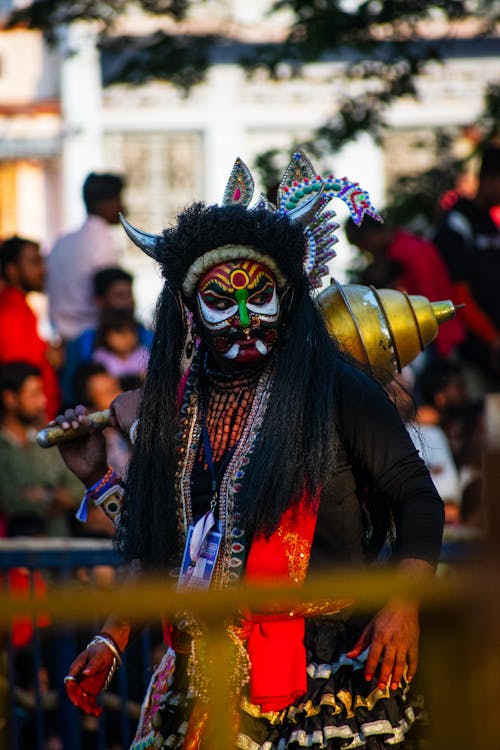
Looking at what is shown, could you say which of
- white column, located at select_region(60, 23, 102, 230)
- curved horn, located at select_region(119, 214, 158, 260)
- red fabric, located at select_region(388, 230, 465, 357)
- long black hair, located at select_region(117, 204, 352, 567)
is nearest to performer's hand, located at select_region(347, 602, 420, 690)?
long black hair, located at select_region(117, 204, 352, 567)

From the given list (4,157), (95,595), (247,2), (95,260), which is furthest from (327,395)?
(4,157)

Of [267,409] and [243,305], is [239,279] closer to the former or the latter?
[243,305]

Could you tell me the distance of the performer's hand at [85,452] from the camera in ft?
14.0

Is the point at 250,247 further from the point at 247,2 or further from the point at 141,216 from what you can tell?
the point at 141,216

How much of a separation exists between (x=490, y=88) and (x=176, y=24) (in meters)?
1.97

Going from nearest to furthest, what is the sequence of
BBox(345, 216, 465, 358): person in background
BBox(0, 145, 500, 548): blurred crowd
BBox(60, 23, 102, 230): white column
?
BBox(0, 145, 500, 548): blurred crowd
BBox(345, 216, 465, 358): person in background
BBox(60, 23, 102, 230): white column

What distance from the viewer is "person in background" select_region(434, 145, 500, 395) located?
828cm

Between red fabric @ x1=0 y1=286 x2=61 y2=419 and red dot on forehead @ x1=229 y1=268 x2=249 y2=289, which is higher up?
red dot on forehead @ x1=229 y1=268 x2=249 y2=289

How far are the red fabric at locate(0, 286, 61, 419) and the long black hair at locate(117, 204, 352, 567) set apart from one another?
12.7 feet

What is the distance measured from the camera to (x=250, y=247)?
3.95 m

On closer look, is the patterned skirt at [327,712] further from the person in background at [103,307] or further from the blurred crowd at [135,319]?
the person in background at [103,307]

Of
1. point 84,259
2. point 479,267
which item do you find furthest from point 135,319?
point 479,267

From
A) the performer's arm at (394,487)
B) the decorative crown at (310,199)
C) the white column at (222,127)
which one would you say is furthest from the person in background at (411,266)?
the white column at (222,127)

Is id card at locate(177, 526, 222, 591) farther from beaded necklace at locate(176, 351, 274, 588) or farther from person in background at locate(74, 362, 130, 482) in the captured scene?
person in background at locate(74, 362, 130, 482)
